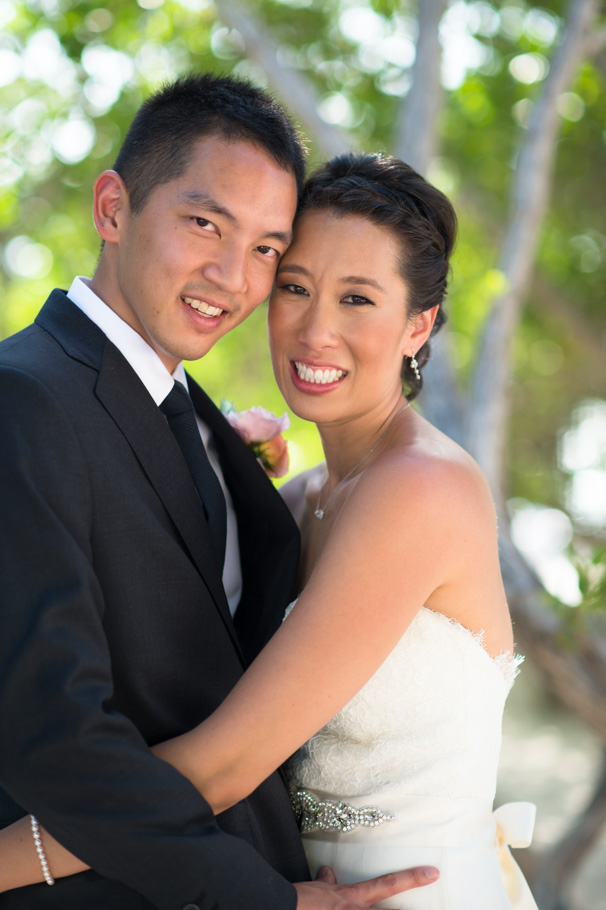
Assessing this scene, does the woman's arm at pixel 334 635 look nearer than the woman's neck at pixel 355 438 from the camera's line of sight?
Yes

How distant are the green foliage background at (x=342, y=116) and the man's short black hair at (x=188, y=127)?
9.52 feet

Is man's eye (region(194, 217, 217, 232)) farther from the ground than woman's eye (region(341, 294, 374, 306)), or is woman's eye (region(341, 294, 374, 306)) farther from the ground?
woman's eye (region(341, 294, 374, 306))

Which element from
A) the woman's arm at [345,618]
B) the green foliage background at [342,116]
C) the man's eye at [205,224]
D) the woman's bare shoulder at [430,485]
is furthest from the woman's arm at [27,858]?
the green foliage background at [342,116]

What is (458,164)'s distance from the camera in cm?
796

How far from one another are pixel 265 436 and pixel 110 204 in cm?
89

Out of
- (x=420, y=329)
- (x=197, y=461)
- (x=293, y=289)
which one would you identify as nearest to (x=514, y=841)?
(x=197, y=461)

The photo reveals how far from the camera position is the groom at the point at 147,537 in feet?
5.07

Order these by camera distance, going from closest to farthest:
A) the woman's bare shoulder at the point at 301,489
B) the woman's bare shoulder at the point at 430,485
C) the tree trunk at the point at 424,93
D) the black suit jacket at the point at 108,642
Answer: the black suit jacket at the point at 108,642
the woman's bare shoulder at the point at 430,485
the woman's bare shoulder at the point at 301,489
the tree trunk at the point at 424,93

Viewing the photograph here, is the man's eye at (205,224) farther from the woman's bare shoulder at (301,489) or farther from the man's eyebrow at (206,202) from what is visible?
the woman's bare shoulder at (301,489)

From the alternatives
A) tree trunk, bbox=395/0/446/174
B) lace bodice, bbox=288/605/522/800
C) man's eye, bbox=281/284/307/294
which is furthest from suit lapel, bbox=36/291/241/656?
tree trunk, bbox=395/0/446/174

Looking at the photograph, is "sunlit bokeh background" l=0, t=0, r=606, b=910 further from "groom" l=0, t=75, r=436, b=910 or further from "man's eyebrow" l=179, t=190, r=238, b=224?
"man's eyebrow" l=179, t=190, r=238, b=224

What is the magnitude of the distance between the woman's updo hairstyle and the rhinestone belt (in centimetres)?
137

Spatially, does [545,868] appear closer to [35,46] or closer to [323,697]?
[323,697]

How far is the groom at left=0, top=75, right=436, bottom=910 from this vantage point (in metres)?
1.55
